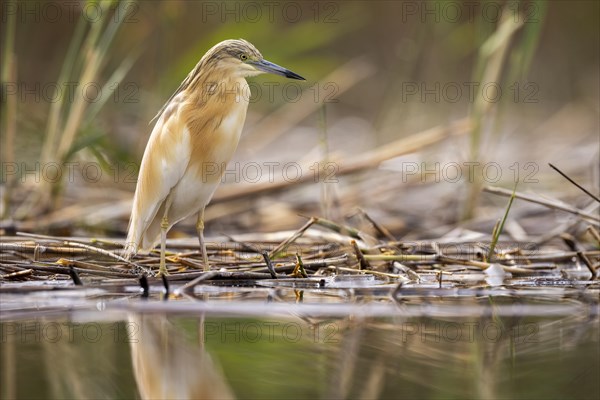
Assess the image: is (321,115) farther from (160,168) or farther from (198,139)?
(160,168)

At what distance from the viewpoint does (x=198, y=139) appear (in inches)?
159

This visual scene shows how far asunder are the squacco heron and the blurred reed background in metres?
0.58

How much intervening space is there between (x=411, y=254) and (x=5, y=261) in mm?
1680

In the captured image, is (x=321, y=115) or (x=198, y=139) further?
(x=321, y=115)

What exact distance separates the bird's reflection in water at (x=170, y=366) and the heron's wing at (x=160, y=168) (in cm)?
122

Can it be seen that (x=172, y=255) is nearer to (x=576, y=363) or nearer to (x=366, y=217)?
(x=366, y=217)

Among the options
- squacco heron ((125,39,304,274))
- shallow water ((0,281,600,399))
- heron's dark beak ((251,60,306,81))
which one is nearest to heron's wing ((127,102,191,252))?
squacco heron ((125,39,304,274))

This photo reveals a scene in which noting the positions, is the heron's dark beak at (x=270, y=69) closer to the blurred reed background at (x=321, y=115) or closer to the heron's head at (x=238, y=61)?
the heron's head at (x=238, y=61)

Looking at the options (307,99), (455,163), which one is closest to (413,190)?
(455,163)

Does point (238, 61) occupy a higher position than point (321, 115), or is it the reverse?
point (238, 61)

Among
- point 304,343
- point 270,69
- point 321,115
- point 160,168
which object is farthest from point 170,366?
point 321,115

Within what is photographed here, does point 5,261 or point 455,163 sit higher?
point 455,163

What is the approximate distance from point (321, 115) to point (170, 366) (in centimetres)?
232

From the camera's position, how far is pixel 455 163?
6.70 m
